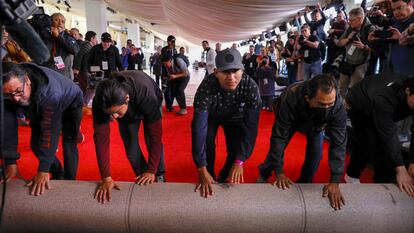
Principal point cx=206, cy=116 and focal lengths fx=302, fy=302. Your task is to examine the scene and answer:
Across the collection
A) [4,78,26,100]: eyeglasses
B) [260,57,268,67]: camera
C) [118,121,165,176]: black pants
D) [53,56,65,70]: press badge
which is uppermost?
[260,57,268,67]: camera

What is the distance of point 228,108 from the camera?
1779 mm

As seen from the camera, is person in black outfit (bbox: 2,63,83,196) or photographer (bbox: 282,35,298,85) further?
photographer (bbox: 282,35,298,85)

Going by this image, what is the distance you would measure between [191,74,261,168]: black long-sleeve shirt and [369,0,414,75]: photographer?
1.55 metres

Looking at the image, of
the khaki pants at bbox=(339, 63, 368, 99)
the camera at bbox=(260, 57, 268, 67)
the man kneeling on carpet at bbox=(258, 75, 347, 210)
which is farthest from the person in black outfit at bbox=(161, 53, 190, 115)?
the man kneeling on carpet at bbox=(258, 75, 347, 210)

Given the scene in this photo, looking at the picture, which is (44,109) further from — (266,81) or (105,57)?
(266,81)

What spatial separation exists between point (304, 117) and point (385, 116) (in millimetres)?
390

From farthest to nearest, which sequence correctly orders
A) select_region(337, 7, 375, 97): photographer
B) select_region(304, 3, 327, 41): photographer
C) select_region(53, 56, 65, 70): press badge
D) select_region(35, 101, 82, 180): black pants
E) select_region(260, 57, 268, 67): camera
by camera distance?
1. select_region(260, 57, 268, 67): camera
2. select_region(304, 3, 327, 41): photographer
3. select_region(53, 56, 65, 70): press badge
4. select_region(337, 7, 375, 97): photographer
5. select_region(35, 101, 82, 180): black pants

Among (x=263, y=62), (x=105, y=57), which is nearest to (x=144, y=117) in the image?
(x=105, y=57)

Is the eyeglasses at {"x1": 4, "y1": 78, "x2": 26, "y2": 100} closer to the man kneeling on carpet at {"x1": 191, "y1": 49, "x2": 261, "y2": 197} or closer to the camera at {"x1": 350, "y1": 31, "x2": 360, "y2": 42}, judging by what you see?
the man kneeling on carpet at {"x1": 191, "y1": 49, "x2": 261, "y2": 197}

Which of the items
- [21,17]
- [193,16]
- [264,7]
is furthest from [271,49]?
[21,17]

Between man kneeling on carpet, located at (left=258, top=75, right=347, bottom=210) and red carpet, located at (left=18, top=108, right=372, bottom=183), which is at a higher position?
man kneeling on carpet, located at (left=258, top=75, right=347, bottom=210)

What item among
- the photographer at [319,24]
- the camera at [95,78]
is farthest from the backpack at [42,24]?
the photographer at [319,24]

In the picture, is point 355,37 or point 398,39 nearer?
point 398,39

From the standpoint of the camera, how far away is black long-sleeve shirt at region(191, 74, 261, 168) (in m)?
1.62
